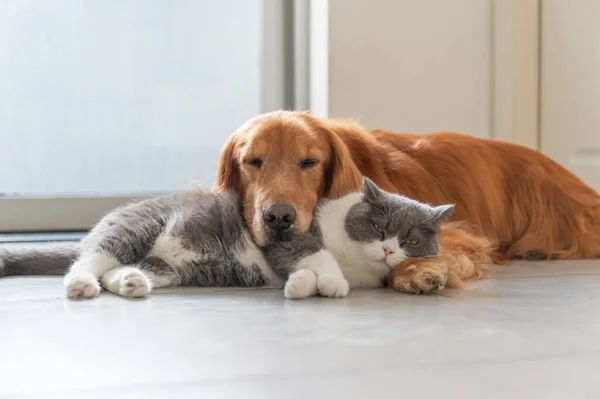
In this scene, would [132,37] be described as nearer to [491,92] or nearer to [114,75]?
[114,75]

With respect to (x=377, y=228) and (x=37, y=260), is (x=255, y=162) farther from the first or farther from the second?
(x=37, y=260)

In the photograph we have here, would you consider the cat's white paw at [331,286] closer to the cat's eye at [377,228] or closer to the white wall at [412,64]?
the cat's eye at [377,228]

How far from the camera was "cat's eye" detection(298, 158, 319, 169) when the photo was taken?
6.08 ft

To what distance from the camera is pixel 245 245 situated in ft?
5.68

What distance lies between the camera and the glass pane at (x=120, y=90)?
117 inches

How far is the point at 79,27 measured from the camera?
3.00 metres

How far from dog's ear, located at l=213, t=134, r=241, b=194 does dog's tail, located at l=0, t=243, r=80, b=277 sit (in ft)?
1.33

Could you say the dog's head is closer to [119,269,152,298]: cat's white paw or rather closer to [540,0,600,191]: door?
[119,269,152,298]: cat's white paw

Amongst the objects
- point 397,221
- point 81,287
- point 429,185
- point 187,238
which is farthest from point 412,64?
point 81,287

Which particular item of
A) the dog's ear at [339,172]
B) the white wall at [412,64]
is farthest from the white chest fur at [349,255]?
the white wall at [412,64]

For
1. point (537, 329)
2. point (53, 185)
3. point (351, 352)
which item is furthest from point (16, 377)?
point (53, 185)

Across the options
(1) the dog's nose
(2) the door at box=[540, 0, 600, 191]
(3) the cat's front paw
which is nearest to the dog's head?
(1) the dog's nose

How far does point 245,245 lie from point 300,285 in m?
0.22

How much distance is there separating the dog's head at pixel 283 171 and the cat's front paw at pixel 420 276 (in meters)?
0.23
